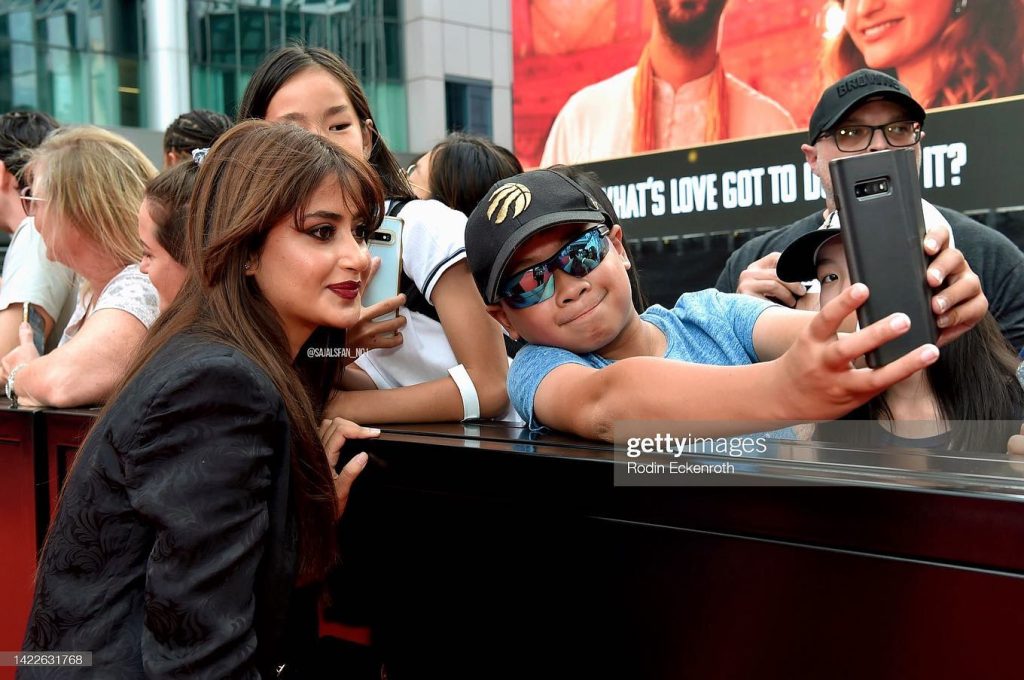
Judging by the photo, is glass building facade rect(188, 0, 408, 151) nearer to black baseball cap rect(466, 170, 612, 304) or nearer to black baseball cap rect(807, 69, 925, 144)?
black baseball cap rect(807, 69, 925, 144)

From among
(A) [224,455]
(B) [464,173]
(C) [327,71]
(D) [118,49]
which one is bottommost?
(A) [224,455]

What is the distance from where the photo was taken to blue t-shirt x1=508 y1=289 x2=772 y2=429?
6.05 ft

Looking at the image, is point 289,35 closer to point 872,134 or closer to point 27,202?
point 27,202

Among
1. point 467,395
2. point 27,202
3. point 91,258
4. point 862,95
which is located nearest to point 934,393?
point 467,395

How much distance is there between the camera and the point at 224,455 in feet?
4.75

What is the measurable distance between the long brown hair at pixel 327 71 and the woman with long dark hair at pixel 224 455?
70 centimetres

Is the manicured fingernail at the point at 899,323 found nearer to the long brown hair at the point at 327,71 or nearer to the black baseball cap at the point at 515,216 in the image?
the black baseball cap at the point at 515,216

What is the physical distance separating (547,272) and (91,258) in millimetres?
1626

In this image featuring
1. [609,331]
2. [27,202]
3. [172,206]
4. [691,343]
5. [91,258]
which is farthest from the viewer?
[27,202]

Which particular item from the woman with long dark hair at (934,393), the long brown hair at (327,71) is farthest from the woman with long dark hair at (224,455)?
the woman with long dark hair at (934,393)

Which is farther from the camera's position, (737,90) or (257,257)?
(737,90)

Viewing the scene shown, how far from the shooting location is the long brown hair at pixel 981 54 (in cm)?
534

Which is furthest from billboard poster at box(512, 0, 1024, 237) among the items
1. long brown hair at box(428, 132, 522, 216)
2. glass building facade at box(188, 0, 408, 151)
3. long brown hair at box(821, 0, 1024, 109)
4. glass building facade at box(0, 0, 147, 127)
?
glass building facade at box(0, 0, 147, 127)

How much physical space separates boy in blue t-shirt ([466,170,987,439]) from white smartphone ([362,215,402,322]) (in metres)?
0.39
